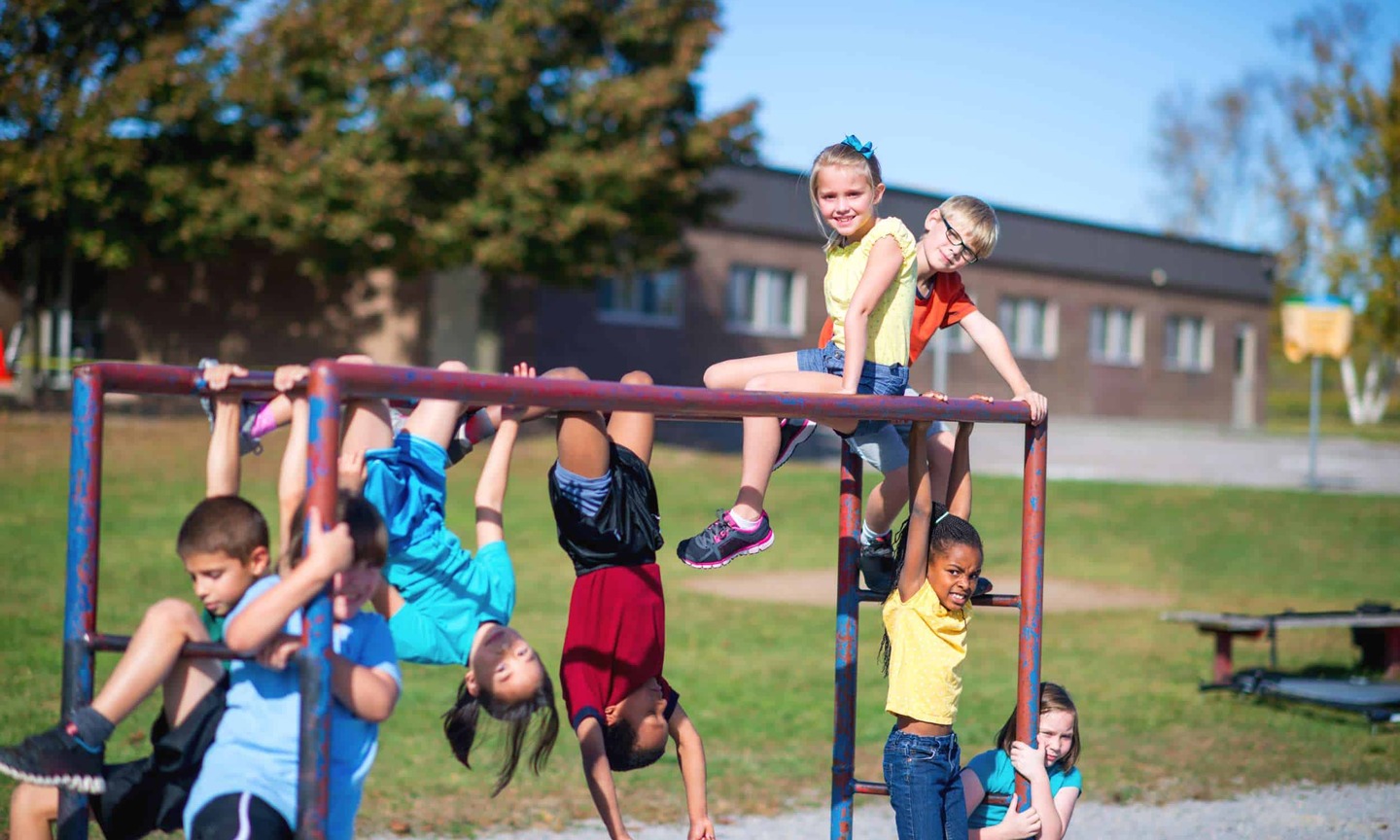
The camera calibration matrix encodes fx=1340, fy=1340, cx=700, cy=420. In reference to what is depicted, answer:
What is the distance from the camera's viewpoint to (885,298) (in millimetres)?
4137

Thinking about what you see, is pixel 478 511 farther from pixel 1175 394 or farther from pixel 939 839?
pixel 1175 394

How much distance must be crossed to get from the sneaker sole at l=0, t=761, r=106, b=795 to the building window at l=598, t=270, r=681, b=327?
24525mm

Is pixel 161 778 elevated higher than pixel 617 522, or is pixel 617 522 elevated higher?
pixel 617 522

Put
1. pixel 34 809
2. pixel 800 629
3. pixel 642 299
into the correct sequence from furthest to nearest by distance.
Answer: pixel 642 299, pixel 800 629, pixel 34 809

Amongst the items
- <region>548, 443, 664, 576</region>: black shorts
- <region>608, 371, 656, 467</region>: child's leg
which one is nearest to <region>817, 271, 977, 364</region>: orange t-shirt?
<region>608, 371, 656, 467</region>: child's leg

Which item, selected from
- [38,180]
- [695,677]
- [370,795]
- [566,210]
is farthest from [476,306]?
[370,795]

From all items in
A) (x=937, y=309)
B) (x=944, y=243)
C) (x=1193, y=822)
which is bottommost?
(x=1193, y=822)

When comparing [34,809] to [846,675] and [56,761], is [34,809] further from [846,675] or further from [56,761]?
[846,675]

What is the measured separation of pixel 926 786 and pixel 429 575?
1.54 meters

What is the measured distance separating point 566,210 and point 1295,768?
14.9 meters

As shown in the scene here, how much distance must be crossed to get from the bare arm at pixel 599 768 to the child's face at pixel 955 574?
1.08 meters

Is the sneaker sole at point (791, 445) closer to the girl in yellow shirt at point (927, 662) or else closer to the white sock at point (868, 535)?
A: the white sock at point (868, 535)

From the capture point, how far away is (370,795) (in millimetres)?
6215

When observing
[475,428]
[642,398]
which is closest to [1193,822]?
[475,428]
